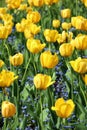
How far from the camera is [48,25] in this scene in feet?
23.7

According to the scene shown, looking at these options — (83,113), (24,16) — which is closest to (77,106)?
(83,113)

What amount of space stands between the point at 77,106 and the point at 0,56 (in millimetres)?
2055

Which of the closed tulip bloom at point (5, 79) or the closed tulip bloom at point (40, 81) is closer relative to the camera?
the closed tulip bloom at point (40, 81)

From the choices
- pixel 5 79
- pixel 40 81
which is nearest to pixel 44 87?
pixel 40 81

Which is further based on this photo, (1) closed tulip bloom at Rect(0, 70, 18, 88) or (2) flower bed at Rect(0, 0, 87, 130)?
(1) closed tulip bloom at Rect(0, 70, 18, 88)

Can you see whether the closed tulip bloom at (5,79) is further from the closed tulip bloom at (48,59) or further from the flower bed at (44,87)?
the closed tulip bloom at (48,59)

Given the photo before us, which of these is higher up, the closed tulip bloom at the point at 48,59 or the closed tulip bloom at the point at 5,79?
the closed tulip bloom at the point at 48,59

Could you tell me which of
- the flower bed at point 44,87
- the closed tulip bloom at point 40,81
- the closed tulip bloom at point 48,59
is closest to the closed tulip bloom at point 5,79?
the flower bed at point 44,87

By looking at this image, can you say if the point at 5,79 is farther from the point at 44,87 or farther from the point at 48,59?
the point at 48,59

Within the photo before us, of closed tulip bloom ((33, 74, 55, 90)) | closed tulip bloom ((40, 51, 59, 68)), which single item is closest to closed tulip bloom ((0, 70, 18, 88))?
closed tulip bloom ((33, 74, 55, 90))

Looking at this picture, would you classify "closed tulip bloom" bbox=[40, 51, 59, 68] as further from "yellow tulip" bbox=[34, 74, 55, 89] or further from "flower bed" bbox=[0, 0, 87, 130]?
"yellow tulip" bbox=[34, 74, 55, 89]

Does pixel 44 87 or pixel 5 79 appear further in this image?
pixel 5 79

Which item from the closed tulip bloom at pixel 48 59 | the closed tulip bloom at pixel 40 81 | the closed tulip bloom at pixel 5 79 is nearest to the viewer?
the closed tulip bloom at pixel 40 81

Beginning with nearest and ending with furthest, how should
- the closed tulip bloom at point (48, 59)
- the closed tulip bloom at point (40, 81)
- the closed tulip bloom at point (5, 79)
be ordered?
the closed tulip bloom at point (40, 81)
the closed tulip bloom at point (5, 79)
the closed tulip bloom at point (48, 59)
